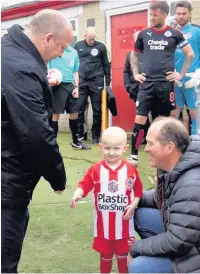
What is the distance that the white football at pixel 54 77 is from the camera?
19.1ft

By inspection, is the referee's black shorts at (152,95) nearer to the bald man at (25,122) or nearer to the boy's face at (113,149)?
the boy's face at (113,149)

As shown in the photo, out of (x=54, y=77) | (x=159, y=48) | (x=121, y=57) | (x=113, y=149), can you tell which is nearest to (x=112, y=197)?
(x=113, y=149)

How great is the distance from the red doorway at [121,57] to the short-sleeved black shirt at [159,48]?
2.49m

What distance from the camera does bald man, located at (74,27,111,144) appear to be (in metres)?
7.03

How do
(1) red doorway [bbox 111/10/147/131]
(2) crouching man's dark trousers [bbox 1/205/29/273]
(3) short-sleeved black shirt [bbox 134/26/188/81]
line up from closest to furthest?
(2) crouching man's dark trousers [bbox 1/205/29/273], (3) short-sleeved black shirt [bbox 134/26/188/81], (1) red doorway [bbox 111/10/147/131]

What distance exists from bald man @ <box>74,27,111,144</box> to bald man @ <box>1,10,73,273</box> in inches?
182

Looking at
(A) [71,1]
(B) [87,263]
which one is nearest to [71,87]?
(A) [71,1]

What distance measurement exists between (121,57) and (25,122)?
6062 millimetres

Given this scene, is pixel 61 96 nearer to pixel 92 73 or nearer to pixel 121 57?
pixel 92 73

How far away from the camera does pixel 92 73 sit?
7.05 meters

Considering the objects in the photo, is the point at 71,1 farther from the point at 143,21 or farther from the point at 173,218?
the point at 173,218

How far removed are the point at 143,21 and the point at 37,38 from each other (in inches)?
215

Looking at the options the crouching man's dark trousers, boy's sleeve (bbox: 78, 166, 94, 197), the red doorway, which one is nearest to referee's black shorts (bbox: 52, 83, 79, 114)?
the red doorway

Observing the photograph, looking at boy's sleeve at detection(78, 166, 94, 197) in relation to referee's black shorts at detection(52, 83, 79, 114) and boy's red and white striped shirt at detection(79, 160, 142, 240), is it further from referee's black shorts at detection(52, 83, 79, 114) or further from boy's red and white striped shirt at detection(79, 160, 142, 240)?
referee's black shorts at detection(52, 83, 79, 114)
